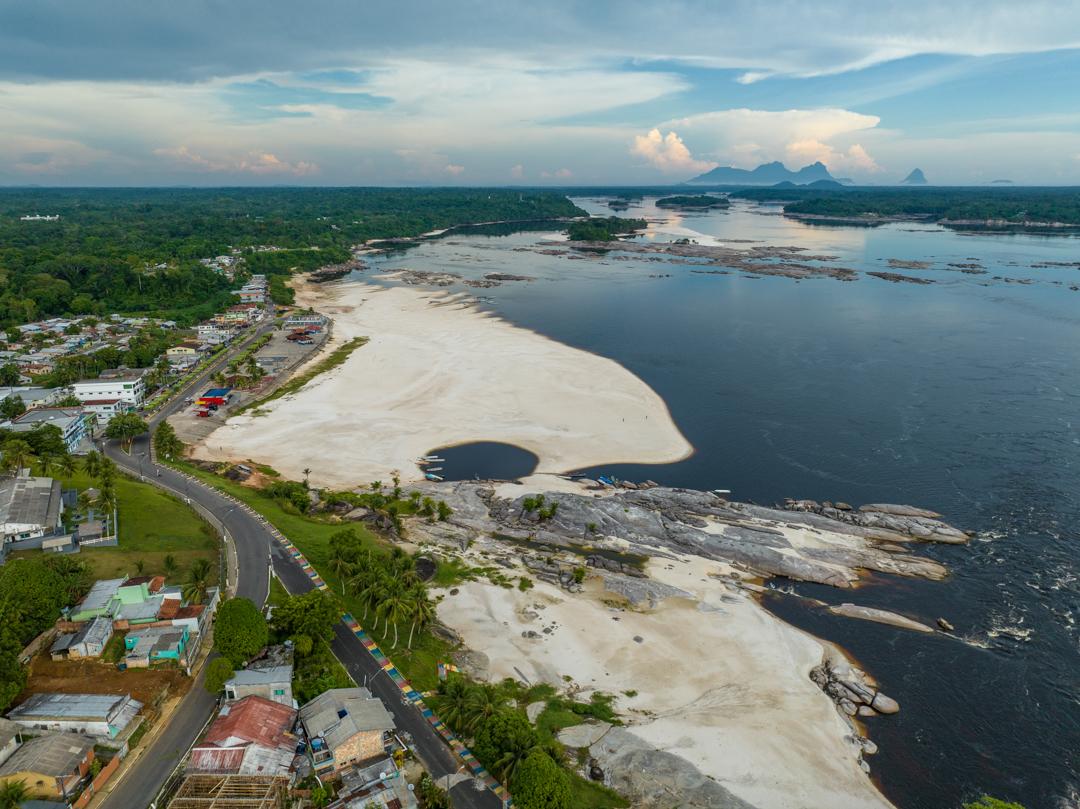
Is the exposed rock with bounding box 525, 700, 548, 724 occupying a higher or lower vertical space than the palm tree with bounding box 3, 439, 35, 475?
lower

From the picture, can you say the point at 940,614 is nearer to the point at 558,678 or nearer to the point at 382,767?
the point at 558,678

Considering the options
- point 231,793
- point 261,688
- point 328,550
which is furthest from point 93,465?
point 231,793

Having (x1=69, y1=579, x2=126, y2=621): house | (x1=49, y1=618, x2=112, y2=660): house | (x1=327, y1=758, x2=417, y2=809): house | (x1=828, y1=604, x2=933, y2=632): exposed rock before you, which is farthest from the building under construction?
(x1=828, y1=604, x2=933, y2=632): exposed rock

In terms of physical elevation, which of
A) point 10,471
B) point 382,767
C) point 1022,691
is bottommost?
point 1022,691

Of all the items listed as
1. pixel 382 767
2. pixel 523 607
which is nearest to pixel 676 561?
pixel 523 607

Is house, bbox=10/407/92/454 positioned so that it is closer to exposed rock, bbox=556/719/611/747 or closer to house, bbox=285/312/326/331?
house, bbox=285/312/326/331

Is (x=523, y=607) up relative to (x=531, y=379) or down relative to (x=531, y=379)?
down
